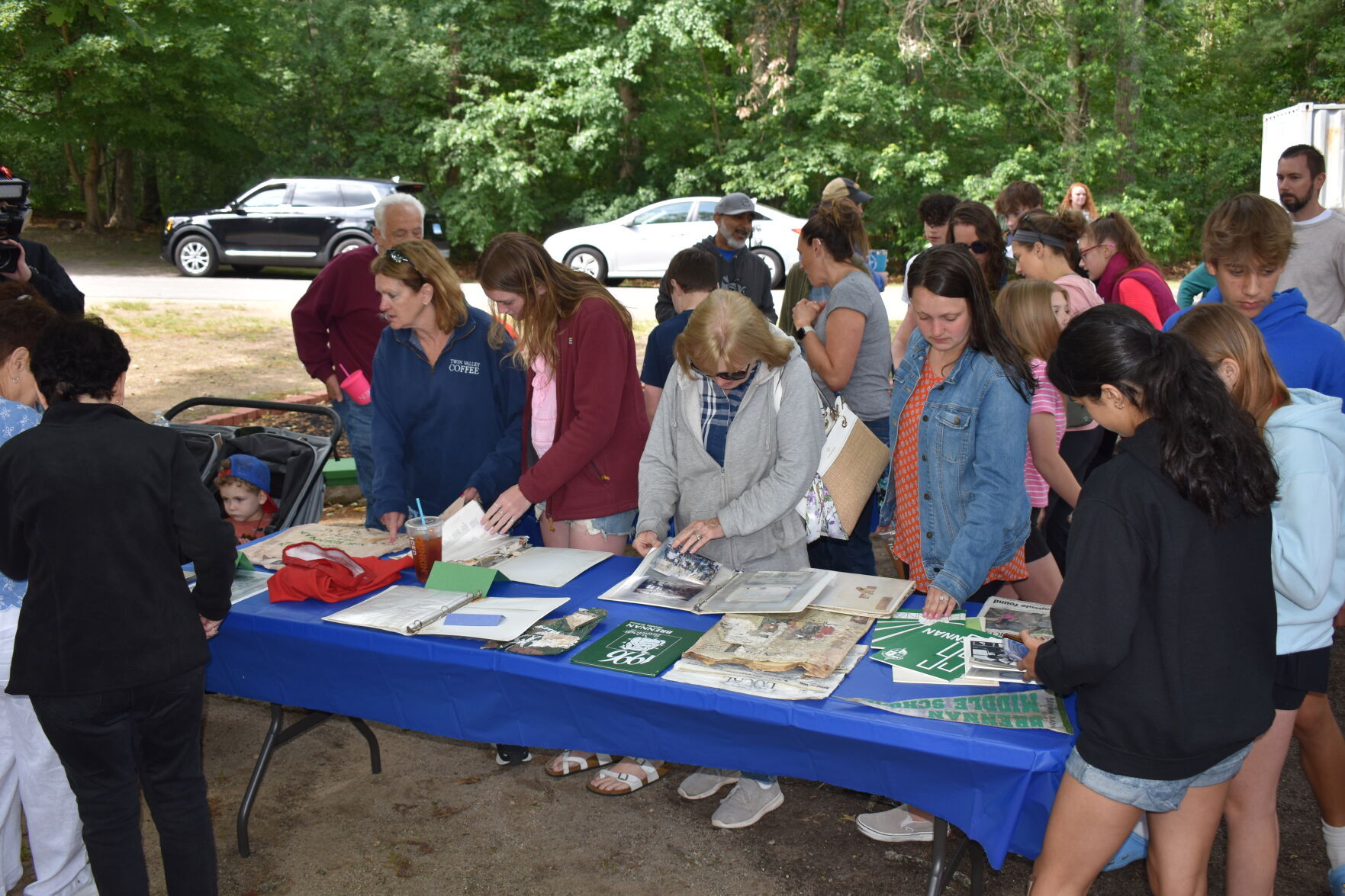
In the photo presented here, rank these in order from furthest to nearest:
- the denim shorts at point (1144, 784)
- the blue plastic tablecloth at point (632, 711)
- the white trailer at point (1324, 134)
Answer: the white trailer at point (1324, 134) < the blue plastic tablecloth at point (632, 711) < the denim shorts at point (1144, 784)

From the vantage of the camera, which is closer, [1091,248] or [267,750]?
[267,750]

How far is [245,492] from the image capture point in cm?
409

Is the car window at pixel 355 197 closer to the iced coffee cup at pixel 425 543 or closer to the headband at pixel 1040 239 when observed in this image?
the headband at pixel 1040 239

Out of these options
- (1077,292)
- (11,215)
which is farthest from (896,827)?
(11,215)

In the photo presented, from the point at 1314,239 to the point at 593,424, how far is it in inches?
131

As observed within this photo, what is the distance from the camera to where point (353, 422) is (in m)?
4.77

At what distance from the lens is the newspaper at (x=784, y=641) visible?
89.1 inches

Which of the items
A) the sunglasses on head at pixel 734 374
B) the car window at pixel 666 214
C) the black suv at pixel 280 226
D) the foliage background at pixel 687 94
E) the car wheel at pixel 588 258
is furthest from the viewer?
the foliage background at pixel 687 94

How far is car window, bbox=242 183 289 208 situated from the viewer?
15289 millimetres

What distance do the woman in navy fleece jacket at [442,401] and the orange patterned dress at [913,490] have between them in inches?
50.7

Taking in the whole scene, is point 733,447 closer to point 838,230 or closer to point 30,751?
point 838,230

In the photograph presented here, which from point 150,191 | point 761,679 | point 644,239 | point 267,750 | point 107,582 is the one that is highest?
point 150,191

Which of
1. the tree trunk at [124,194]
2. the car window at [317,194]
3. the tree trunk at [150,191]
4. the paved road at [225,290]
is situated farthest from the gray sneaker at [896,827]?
the tree trunk at [150,191]

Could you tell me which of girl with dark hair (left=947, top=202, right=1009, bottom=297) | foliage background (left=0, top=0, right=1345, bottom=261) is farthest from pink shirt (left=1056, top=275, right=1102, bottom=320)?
foliage background (left=0, top=0, right=1345, bottom=261)
